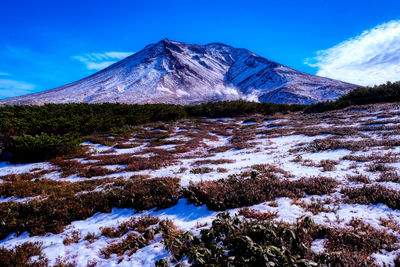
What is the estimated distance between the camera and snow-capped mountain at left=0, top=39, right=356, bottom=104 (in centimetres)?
11300

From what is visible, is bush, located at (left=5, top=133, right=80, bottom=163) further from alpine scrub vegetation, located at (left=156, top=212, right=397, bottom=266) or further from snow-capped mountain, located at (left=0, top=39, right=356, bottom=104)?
snow-capped mountain, located at (left=0, top=39, right=356, bottom=104)

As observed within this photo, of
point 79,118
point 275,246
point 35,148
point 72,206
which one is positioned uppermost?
point 79,118

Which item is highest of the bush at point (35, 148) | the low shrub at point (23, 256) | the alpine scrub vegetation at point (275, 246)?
the bush at point (35, 148)

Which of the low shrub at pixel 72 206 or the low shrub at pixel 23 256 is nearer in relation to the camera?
the low shrub at pixel 23 256

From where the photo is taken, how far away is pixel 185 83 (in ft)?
483

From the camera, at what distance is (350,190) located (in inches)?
227

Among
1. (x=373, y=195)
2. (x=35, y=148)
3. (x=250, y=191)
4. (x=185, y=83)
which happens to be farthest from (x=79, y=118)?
(x=185, y=83)

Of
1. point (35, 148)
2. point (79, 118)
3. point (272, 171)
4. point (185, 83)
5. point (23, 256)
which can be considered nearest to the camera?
point (23, 256)

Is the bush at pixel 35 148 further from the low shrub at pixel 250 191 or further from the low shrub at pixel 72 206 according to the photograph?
the low shrub at pixel 250 191

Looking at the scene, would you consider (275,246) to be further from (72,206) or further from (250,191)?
(72,206)

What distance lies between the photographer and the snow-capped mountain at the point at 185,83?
113000 millimetres

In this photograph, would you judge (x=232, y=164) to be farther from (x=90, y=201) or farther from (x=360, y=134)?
(x=360, y=134)

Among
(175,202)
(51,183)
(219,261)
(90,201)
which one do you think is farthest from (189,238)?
(51,183)

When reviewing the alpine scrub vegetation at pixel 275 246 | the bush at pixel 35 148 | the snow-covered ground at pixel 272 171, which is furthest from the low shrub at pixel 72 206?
the bush at pixel 35 148
